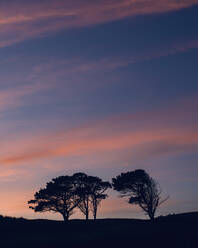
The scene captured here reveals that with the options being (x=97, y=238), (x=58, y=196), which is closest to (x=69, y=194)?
(x=58, y=196)

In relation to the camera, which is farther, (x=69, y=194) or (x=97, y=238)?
(x=69, y=194)

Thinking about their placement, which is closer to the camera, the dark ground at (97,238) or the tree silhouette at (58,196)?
the dark ground at (97,238)

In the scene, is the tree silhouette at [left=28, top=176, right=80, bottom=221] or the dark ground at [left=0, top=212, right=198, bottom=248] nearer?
the dark ground at [left=0, top=212, right=198, bottom=248]

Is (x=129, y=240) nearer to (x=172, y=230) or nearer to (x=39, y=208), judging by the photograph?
(x=172, y=230)

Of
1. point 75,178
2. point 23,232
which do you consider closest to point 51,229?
point 23,232

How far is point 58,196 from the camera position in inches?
3588

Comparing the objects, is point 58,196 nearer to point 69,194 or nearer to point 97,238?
point 69,194

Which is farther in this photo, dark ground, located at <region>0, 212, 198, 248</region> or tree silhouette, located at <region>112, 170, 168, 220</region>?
tree silhouette, located at <region>112, 170, 168, 220</region>

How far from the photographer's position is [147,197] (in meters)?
87.8

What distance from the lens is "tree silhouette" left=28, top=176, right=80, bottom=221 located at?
90.5m

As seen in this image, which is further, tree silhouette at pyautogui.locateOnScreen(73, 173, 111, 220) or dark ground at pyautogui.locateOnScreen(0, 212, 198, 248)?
tree silhouette at pyautogui.locateOnScreen(73, 173, 111, 220)

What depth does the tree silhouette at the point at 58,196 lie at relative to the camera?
9050cm

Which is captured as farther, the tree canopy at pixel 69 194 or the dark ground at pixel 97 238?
the tree canopy at pixel 69 194

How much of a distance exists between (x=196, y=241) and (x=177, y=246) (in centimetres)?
231
